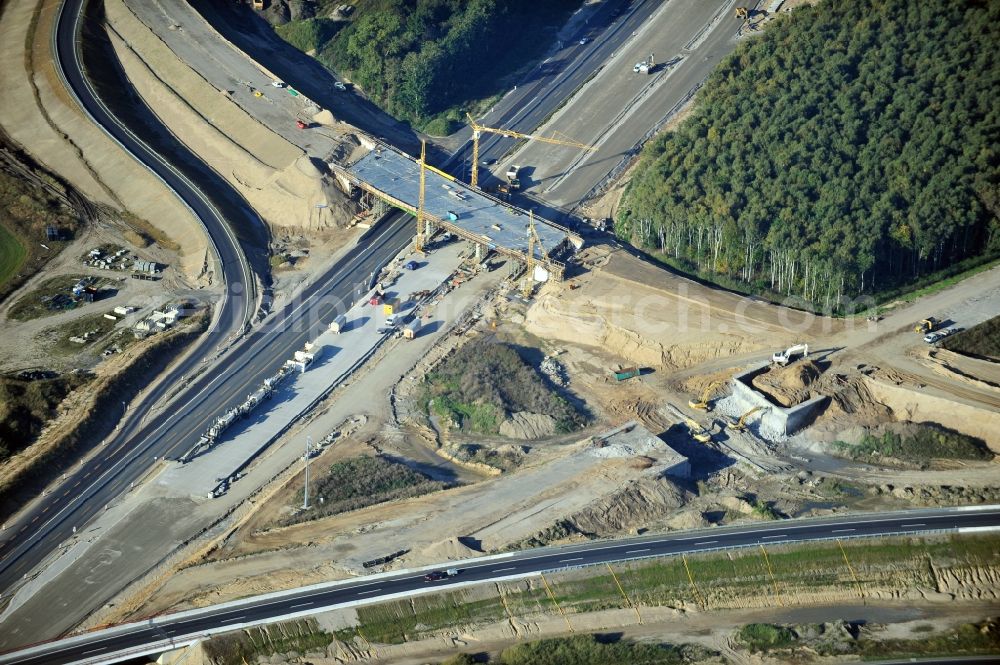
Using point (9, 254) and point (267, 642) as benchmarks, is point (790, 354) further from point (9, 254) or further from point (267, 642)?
point (9, 254)

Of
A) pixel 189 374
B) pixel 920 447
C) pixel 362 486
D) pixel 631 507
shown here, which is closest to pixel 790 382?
pixel 920 447

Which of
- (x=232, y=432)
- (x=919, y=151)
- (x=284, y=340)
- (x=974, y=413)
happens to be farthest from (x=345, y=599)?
(x=919, y=151)

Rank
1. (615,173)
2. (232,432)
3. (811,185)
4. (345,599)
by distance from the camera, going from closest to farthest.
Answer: (345,599)
(232,432)
(811,185)
(615,173)

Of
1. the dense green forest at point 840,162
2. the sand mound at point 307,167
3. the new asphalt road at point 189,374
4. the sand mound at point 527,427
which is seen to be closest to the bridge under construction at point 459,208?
the sand mound at point 307,167

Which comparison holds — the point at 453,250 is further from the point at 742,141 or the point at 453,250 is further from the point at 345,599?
the point at 345,599

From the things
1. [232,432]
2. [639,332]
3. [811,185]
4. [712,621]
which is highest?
[811,185]

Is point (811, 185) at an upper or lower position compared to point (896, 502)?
upper

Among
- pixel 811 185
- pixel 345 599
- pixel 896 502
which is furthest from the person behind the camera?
pixel 811 185
